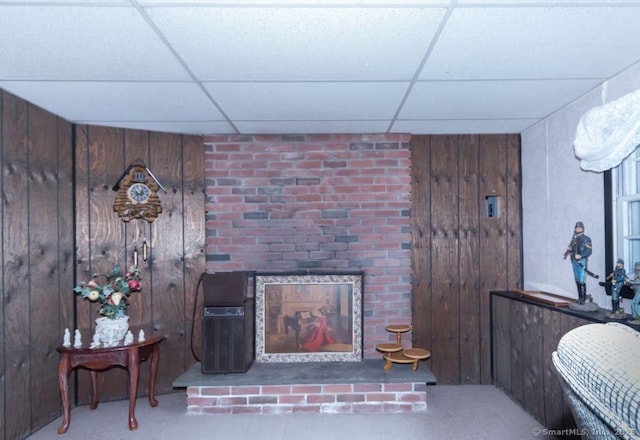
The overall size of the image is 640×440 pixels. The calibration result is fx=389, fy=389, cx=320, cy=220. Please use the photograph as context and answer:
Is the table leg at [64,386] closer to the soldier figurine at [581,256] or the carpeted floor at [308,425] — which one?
the carpeted floor at [308,425]

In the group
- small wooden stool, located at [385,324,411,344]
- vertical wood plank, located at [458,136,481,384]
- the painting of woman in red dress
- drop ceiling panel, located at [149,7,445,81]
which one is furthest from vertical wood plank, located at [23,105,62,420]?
vertical wood plank, located at [458,136,481,384]

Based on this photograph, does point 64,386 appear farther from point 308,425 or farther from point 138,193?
point 308,425

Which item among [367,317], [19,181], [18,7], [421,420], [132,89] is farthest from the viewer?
[367,317]

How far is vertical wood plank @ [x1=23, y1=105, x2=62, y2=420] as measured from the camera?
264 cm

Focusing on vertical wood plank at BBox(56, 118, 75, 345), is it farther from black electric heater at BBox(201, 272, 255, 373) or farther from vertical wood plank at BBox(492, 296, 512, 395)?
vertical wood plank at BBox(492, 296, 512, 395)

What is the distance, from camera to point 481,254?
3.51m

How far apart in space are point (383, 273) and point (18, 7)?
287 cm

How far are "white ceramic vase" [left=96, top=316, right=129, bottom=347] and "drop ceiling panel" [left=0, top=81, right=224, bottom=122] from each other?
1509 millimetres

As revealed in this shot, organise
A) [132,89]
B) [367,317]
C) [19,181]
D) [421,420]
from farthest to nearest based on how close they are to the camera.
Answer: [367,317]
[421,420]
[19,181]
[132,89]

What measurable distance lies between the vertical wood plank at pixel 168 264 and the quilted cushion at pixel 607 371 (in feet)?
10.1

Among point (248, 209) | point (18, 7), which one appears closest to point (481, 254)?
point (248, 209)

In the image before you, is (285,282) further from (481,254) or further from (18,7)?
(18,7)

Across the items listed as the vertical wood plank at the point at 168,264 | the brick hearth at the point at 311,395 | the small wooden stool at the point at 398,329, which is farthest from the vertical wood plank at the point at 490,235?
the vertical wood plank at the point at 168,264

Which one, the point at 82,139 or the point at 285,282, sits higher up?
the point at 82,139
